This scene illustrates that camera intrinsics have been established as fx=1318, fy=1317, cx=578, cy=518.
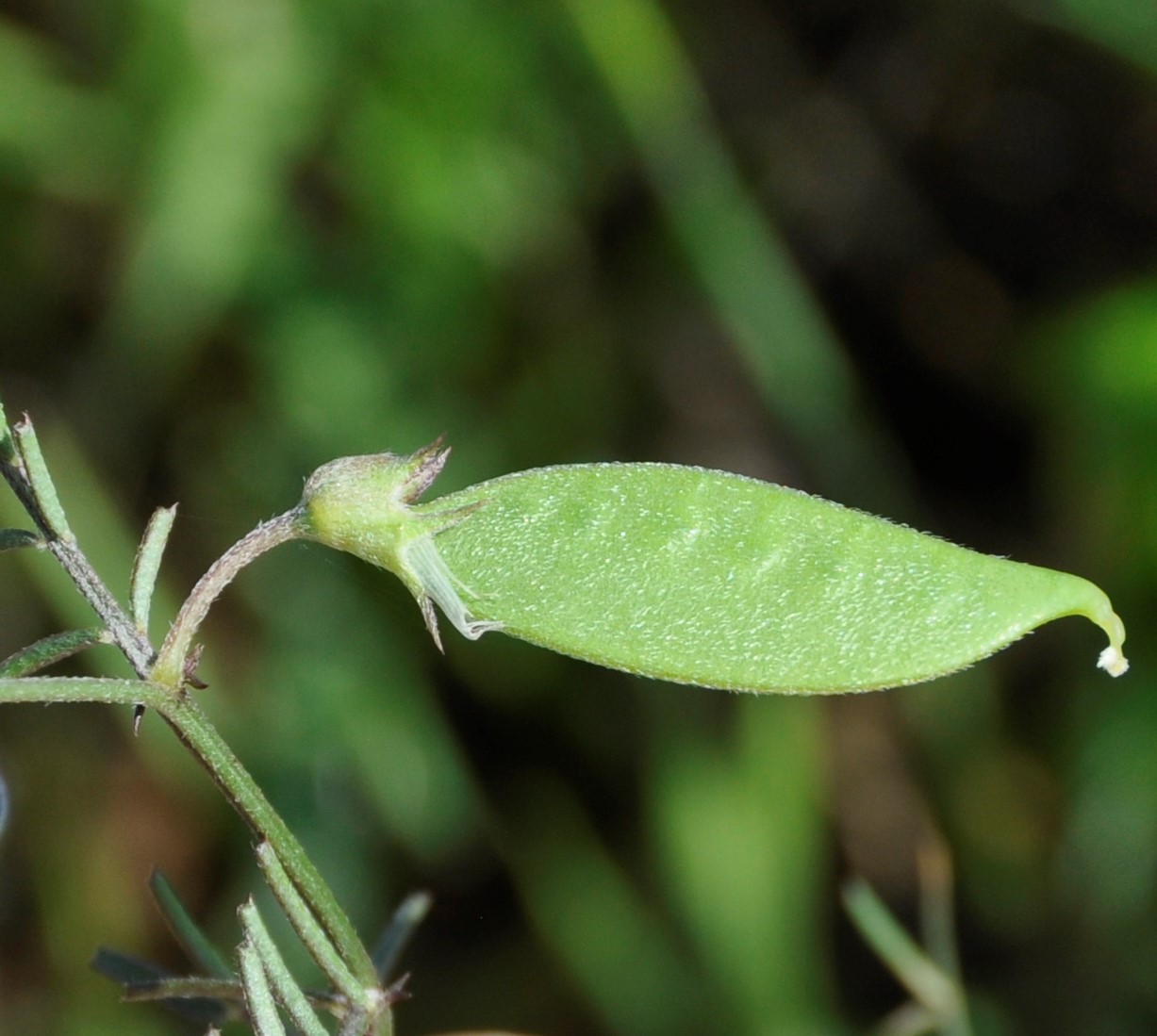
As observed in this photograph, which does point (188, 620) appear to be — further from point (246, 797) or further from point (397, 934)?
point (397, 934)

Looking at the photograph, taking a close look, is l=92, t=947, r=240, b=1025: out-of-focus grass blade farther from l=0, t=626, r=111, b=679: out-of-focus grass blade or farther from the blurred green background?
the blurred green background

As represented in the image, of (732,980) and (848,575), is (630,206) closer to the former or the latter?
(732,980)

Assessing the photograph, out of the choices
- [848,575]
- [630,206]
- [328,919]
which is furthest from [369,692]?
[848,575]

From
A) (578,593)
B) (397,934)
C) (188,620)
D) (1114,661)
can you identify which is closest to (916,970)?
(397,934)

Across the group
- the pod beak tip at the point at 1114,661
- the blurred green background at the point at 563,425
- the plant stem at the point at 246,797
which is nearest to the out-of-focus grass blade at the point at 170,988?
the plant stem at the point at 246,797

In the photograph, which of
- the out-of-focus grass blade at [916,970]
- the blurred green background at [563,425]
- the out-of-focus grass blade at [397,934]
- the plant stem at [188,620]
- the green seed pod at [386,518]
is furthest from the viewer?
the blurred green background at [563,425]

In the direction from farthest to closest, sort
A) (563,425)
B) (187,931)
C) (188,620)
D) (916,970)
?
1. (563,425)
2. (916,970)
3. (187,931)
4. (188,620)

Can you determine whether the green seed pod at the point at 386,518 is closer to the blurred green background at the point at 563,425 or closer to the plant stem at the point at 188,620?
the plant stem at the point at 188,620
